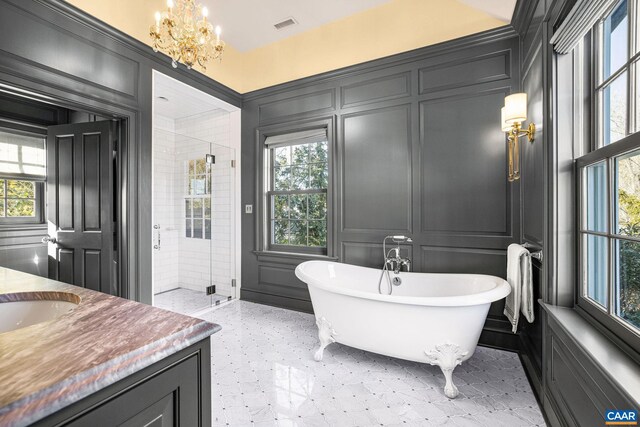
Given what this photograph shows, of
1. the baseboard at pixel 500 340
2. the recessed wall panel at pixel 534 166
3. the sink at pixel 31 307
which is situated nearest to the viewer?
the sink at pixel 31 307

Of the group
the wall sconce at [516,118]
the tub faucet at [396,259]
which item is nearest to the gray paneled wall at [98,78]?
the tub faucet at [396,259]

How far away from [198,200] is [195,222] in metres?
0.30

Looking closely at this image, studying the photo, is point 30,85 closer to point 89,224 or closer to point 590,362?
point 89,224

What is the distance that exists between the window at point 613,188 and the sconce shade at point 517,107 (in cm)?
59

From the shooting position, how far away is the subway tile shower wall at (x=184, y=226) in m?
3.68

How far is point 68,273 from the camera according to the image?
2.94 m

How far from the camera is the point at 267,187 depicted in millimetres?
3863

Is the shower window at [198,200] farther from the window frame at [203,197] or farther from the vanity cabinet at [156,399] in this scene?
the vanity cabinet at [156,399]

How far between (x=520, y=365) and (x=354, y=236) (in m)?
1.76

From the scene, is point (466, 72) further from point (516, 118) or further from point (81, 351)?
point (81, 351)

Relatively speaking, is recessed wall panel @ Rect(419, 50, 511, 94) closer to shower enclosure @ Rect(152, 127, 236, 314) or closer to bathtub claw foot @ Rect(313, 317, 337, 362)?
bathtub claw foot @ Rect(313, 317, 337, 362)

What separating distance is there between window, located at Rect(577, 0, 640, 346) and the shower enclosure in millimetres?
3573

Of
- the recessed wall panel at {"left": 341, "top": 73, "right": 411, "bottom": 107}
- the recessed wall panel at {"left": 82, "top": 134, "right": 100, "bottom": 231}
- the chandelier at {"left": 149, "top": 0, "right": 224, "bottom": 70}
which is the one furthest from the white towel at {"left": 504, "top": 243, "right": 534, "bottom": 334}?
the recessed wall panel at {"left": 82, "top": 134, "right": 100, "bottom": 231}

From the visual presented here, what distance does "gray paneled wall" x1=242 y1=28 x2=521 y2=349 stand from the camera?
258cm
